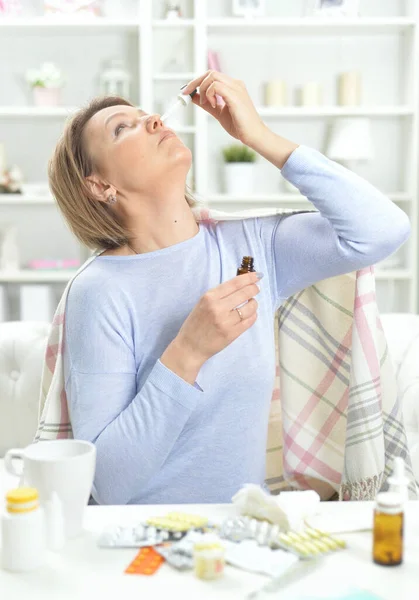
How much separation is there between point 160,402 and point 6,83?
3431 mm

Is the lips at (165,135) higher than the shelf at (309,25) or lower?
lower

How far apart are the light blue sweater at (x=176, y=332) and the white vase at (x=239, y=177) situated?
8.66 feet

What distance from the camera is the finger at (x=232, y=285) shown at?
1315mm

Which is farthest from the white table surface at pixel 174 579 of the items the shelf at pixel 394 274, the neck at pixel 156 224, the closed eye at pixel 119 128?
the shelf at pixel 394 274

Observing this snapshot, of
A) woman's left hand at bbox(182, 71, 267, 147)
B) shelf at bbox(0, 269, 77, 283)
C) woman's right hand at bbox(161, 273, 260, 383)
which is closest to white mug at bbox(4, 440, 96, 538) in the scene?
woman's right hand at bbox(161, 273, 260, 383)

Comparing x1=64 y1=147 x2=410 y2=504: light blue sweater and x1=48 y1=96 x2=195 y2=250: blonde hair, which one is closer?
x1=64 y1=147 x2=410 y2=504: light blue sweater

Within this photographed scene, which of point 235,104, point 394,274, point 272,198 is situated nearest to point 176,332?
point 235,104

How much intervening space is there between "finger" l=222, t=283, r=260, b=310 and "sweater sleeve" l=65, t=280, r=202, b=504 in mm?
141

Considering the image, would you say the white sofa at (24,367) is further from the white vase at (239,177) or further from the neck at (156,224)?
the white vase at (239,177)

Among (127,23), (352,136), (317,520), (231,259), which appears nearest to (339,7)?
(352,136)

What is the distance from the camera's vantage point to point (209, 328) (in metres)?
1.30

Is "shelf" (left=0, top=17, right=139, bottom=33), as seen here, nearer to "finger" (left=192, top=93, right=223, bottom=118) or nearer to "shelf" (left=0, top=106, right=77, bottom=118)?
"shelf" (left=0, top=106, right=77, bottom=118)

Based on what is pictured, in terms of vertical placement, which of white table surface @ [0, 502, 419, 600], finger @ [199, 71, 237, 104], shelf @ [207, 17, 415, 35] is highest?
shelf @ [207, 17, 415, 35]

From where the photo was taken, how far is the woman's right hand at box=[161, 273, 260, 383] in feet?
4.28
